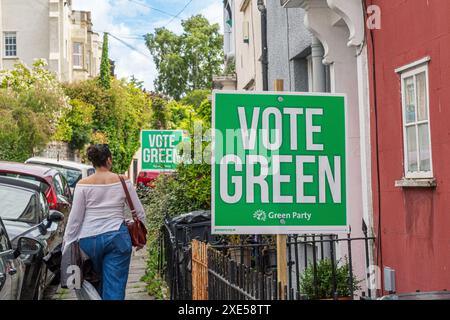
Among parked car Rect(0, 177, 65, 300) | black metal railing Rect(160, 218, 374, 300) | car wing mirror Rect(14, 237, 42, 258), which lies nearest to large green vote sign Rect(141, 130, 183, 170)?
black metal railing Rect(160, 218, 374, 300)

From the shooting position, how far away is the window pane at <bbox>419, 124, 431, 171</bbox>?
6645 mm

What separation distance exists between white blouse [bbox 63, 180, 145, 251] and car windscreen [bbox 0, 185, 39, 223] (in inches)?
111

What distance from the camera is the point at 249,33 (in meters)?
18.1

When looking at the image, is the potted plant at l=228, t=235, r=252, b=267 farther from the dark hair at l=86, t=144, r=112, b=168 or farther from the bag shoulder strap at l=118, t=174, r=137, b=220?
the dark hair at l=86, t=144, r=112, b=168

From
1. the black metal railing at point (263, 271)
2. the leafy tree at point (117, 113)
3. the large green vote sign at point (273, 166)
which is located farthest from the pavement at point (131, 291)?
the leafy tree at point (117, 113)

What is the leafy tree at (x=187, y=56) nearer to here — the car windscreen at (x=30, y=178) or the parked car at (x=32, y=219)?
the car windscreen at (x=30, y=178)

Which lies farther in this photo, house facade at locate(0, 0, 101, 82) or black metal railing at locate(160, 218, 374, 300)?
house facade at locate(0, 0, 101, 82)

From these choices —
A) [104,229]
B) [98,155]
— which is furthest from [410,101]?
[104,229]

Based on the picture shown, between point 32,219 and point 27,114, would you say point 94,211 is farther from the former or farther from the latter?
point 27,114

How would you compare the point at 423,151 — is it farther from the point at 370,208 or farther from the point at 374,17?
the point at 374,17

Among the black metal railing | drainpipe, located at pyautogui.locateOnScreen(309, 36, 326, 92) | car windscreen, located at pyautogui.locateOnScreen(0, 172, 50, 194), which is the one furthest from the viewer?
car windscreen, located at pyautogui.locateOnScreen(0, 172, 50, 194)

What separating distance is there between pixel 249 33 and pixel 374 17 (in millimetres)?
10471

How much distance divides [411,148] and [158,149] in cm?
736
